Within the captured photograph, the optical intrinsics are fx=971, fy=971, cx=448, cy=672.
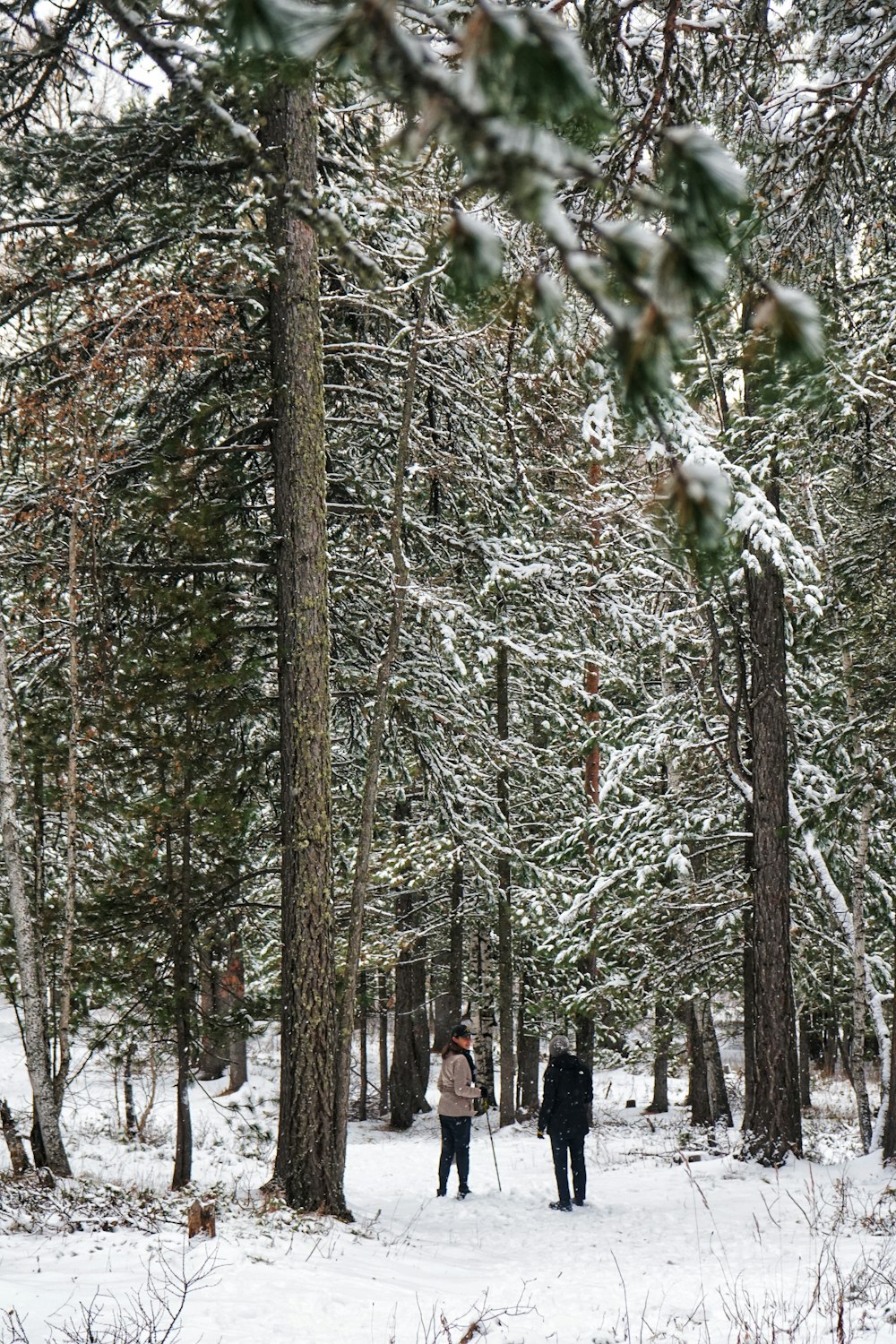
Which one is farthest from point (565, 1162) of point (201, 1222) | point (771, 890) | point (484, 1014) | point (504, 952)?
point (484, 1014)

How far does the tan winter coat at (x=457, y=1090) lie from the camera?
10.2 metres

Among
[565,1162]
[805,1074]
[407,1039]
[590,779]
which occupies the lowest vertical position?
[805,1074]

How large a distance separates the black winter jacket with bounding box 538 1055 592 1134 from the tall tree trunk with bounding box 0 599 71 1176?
14.3 feet

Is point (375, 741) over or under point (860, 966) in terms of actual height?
over

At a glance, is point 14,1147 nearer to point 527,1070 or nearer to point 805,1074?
point 527,1070

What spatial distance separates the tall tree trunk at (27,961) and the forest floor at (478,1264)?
0.52 meters

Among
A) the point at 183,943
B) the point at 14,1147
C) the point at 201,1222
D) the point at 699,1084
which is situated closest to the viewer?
the point at 201,1222

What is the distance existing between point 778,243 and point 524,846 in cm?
1243

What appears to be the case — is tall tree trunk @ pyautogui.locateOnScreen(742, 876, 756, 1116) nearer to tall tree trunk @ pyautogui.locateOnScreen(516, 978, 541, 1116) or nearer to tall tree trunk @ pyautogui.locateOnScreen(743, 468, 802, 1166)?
tall tree trunk @ pyautogui.locateOnScreen(743, 468, 802, 1166)

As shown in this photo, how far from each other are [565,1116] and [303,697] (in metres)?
4.96

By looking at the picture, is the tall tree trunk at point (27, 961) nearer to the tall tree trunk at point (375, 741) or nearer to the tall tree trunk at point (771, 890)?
the tall tree trunk at point (375, 741)

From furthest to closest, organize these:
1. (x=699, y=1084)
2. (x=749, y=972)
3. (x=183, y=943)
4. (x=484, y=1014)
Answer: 1. (x=484, y=1014)
2. (x=699, y=1084)
3. (x=749, y=972)
4. (x=183, y=943)

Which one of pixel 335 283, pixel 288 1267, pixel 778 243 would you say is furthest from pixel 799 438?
pixel 288 1267

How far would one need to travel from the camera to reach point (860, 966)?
10953mm
